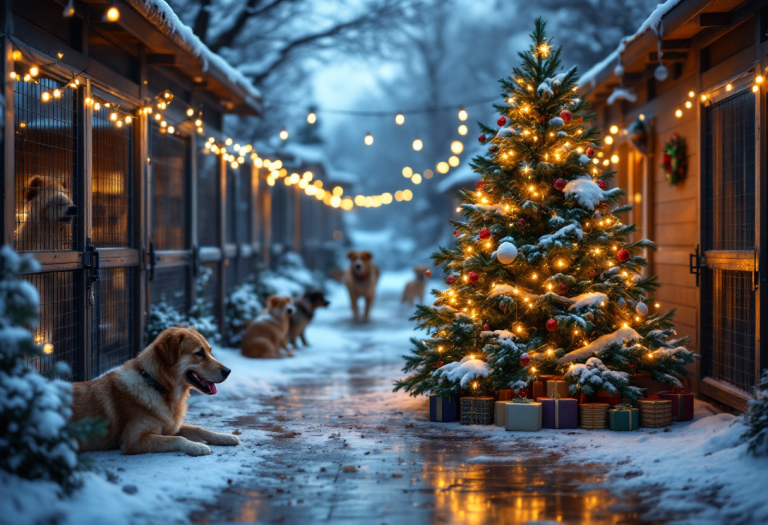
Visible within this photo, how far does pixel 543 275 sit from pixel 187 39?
13.3 feet

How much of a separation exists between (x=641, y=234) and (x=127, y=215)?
238 inches

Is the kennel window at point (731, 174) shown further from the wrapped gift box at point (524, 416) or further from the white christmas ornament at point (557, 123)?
the wrapped gift box at point (524, 416)

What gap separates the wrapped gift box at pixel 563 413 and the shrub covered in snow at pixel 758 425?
4.96 feet

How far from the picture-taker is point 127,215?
697 centimetres

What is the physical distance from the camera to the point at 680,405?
18.0ft

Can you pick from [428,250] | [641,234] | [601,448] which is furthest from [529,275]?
[428,250]

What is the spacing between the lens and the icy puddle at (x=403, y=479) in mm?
3451

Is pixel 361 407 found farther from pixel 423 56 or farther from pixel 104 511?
pixel 423 56

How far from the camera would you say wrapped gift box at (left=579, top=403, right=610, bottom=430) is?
531 cm

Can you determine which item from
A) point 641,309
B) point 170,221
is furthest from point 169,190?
point 641,309

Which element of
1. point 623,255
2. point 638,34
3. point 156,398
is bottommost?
point 156,398

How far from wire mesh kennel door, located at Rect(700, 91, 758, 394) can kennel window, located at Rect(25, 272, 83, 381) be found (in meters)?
5.14

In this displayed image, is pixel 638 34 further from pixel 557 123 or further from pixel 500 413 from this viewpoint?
pixel 500 413

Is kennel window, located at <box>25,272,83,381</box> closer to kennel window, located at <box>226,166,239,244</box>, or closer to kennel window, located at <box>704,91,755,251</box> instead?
kennel window, located at <box>704,91,755,251</box>
